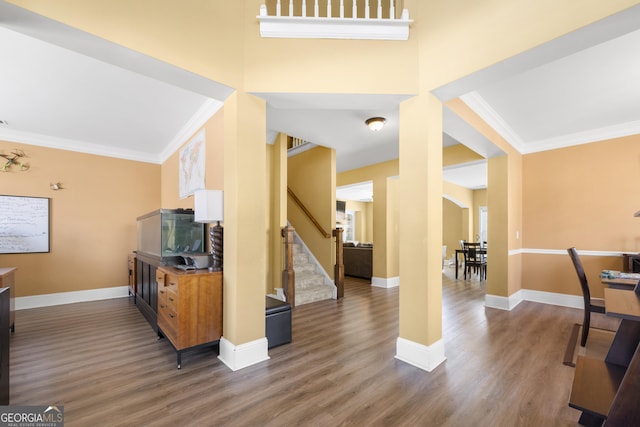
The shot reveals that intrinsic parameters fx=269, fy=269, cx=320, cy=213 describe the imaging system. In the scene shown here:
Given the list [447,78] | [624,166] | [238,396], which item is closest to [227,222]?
[238,396]

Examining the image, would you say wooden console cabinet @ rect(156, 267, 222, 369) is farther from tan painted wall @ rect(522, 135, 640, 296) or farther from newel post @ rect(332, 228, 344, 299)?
tan painted wall @ rect(522, 135, 640, 296)

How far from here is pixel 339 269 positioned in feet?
15.8

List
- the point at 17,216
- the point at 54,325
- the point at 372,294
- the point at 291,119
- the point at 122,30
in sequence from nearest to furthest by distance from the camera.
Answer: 1. the point at 122,30
2. the point at 54,325
3. the point at 291,119
4. the point at 17,216
5. the point at 372,294

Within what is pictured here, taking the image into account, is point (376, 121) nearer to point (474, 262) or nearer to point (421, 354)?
point (421, 354)

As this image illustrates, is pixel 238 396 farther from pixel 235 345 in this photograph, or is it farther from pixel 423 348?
pixel 423 348

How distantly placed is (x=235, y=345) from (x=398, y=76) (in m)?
2.81

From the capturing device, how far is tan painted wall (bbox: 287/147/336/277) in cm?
514

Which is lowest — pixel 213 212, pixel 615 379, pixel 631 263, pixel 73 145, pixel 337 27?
pixel 615 379

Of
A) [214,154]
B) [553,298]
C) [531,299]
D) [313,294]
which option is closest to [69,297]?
[214,154]

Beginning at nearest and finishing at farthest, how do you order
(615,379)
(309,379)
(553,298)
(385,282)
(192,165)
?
(615,379), (309,379), (192,165), (553,298), (385,282)

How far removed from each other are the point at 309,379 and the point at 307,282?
105 inches

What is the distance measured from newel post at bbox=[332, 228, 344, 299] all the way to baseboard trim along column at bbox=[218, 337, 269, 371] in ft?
7.88

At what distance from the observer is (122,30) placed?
1818 mm

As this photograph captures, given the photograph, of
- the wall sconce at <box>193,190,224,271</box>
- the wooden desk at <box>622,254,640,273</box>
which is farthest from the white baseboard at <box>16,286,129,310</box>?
the wooden desk at <box>622,254,640,273</box>
